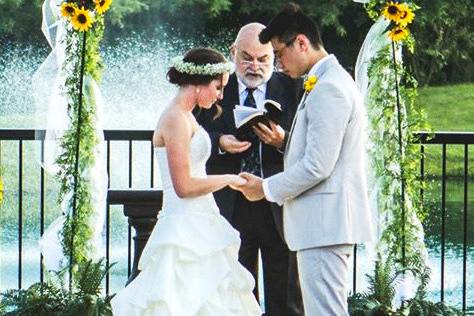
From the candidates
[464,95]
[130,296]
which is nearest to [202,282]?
[130,296]

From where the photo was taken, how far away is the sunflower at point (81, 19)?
6.91 metres

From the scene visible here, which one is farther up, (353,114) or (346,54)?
(346,54)

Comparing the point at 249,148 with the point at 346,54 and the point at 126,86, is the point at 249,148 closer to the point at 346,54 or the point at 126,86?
the point at 126,86

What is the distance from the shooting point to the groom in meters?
5.30

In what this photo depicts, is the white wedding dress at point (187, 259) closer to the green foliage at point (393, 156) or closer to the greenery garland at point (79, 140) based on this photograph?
the greenery garland at point (79, 140)

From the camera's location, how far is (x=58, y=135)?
23.6 feet

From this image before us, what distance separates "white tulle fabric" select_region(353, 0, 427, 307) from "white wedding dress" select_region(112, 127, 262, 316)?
44.1 inches

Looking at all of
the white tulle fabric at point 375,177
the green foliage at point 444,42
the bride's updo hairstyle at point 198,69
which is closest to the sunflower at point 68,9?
the bride's updo hairstyle at point 198,69

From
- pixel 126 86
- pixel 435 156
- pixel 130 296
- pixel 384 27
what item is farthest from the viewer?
pixel 126 86

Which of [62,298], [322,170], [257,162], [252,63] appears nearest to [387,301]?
[257,162]

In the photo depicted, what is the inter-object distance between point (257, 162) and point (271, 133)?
1.64 ft

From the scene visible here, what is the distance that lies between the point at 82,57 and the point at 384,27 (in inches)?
62.6

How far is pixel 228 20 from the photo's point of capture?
100 feet

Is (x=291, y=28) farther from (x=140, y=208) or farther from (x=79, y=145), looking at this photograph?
(x=79, y=145)
